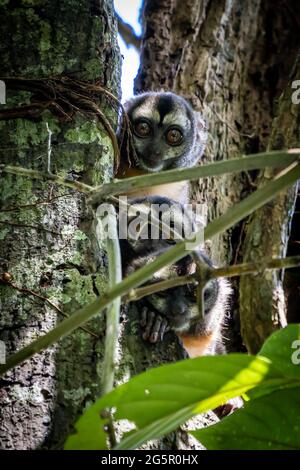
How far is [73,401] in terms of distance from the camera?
7.28ft

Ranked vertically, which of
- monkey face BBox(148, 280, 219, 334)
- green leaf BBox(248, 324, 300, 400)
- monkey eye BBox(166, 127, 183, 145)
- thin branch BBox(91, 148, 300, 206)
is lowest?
green leaf BBox(248, 324, 300, 400)

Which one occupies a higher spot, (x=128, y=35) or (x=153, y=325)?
(x=128, y=35)

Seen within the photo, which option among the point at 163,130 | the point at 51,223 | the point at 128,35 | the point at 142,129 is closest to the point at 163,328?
the point at 51,223

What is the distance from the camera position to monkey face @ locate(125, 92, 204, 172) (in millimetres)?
4637

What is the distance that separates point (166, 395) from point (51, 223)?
3.88 ft

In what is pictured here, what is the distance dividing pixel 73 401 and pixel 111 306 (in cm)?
71

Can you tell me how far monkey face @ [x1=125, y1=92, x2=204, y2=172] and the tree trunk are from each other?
0.64 ft

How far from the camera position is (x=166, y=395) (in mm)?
A: 1573

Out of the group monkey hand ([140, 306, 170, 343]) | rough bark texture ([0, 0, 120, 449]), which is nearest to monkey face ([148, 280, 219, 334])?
monkey hand ([140, 306, 170, 343])

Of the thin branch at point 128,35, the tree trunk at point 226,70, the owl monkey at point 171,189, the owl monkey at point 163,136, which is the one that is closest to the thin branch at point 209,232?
the owl monkey at point 171,189

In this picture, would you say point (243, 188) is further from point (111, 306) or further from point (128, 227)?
point (111, 306)

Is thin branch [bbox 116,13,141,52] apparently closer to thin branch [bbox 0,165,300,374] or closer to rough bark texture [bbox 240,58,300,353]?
rough bark texture [bbox 240,58,300,353]

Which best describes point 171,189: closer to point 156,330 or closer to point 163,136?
point 163,136

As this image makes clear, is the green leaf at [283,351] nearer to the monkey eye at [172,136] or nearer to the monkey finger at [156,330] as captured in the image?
the monkey finger at [156,330]
